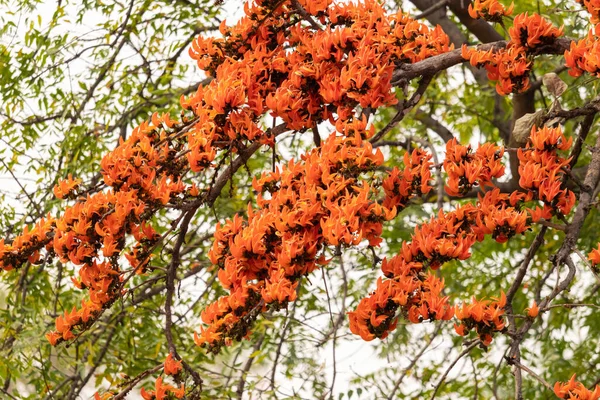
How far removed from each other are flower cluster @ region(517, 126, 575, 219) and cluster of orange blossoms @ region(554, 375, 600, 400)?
405 millimetres

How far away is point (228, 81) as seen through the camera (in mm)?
2074

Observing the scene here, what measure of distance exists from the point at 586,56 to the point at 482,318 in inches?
25.4

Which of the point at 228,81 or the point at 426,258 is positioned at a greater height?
the point at 228,81

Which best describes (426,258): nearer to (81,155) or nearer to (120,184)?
(120,184)

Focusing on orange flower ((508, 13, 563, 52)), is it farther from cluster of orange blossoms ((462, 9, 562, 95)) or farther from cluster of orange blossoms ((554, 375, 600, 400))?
cluster of orange blossoms ((554, 375, 600, 400))

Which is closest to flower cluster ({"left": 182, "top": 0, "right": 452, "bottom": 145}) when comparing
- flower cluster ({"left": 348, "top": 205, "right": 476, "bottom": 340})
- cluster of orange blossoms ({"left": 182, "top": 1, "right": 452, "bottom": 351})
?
cluster of orange blossoms ({"left": 182, "top": 1, "right": 452, "bottom": 351})

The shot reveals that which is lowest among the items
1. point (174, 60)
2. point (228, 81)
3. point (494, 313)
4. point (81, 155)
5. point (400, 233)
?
point (494, 313)

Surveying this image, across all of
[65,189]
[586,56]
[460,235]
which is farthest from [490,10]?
[65,189]

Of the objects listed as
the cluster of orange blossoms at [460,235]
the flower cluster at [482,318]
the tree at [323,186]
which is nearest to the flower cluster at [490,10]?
the tree at [323,186]

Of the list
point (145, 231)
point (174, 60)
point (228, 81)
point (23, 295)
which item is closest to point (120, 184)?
point (145, 231)

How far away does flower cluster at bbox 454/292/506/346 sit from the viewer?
1833 mm

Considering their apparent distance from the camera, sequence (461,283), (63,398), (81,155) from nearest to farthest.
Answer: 1. (63,398)
2. (81,155)
3. (461,283)

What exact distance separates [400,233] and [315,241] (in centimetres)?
286

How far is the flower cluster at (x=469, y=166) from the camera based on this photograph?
6.60 feet
